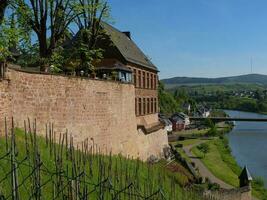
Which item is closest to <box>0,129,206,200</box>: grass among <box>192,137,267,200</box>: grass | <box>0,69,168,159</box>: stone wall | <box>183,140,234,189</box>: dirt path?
<box>0,69,168,159</box>: stone wall

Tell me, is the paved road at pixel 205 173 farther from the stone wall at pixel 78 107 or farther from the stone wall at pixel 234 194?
the stone wall at pixel 78 107

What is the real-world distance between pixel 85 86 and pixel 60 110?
2.65m

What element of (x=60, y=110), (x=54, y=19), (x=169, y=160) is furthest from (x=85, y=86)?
(x=169, y=160)

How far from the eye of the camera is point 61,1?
24.9m

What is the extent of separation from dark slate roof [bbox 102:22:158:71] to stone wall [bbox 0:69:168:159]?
695 cm

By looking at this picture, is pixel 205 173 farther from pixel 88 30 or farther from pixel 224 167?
pixel 88 30

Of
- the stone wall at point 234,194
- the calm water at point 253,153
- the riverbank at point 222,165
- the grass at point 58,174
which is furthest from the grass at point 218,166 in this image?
the grass at point 58,174

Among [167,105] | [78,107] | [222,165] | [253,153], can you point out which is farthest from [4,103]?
[167,105]

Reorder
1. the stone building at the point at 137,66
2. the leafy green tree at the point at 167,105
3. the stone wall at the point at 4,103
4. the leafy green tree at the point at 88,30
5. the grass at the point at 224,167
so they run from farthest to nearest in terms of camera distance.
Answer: the leafy green tree at the point at 167,105 → the grass at the point at 224,167 → the stone building at the point at 137,66 → the leafy green tree at the point at 88,30 → the stone wall at the point at 4,103

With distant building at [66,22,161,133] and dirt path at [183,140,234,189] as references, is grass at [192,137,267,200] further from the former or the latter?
distant building at [66,22,161,133]

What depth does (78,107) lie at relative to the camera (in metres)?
21.4

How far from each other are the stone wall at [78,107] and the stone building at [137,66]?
16.1 ft

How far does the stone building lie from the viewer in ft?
115

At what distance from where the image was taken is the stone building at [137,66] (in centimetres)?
3494
